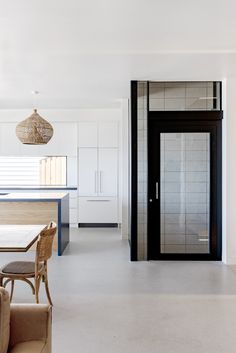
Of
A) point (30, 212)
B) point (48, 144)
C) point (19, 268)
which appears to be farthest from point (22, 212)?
point (48, 144)

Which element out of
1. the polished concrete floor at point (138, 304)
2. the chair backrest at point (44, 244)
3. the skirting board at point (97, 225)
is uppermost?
the chair backrest at point (44, 244)

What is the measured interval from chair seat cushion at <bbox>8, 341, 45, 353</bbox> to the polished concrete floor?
1.15 meters

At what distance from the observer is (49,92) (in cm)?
626

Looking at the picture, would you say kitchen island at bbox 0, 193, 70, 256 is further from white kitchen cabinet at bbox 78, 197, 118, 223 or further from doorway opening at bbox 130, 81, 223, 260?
white kitchen cabinet at bbox 78, 197, 118, 223

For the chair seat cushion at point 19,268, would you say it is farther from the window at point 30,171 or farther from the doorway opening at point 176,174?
the window at point 30,171

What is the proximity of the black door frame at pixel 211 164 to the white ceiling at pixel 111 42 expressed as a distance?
57cm

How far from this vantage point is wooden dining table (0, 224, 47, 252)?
3.04 meters

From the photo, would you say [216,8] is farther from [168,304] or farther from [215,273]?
[215,273]

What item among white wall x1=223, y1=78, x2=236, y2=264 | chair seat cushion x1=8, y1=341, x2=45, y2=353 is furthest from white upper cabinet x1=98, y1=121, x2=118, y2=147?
chair seat cushion x1=8, y1=341, x2=45, y2=353

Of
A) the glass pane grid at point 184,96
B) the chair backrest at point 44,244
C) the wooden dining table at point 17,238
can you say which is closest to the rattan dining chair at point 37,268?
A: the chair backrest at point 44,244

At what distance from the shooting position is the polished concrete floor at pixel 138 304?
2.81 meters

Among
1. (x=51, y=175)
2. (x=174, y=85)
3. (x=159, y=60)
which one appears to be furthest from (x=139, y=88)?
(x=51, y=175)

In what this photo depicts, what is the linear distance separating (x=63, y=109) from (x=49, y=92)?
1.84m

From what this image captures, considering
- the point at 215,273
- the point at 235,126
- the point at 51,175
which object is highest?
the point at 235,126
